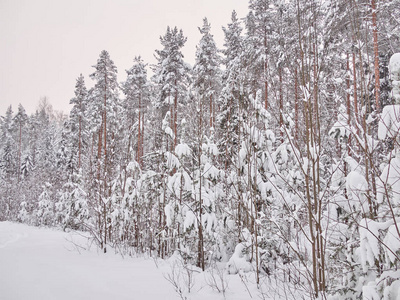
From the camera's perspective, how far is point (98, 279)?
4344 mm

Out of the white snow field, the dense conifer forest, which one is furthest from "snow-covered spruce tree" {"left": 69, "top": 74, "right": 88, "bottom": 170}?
the white snow field

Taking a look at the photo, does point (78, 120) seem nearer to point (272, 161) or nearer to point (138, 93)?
point (138, 93)

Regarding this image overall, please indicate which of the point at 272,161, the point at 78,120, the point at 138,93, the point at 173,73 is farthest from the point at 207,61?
the point at 272,161

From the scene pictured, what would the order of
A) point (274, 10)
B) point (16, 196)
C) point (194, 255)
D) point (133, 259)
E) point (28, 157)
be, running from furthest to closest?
1. point (28, 157)
2. point (16, 196)
3. point (274, 10)
4. point (133, 259)
5. point (194, 255)

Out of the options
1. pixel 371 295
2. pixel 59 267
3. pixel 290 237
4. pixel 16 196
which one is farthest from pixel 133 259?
pixel 16 196

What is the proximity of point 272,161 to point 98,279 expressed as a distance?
389cm

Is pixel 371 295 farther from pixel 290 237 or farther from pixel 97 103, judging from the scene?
pixel 97 103

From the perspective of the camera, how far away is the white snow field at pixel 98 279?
141 inches

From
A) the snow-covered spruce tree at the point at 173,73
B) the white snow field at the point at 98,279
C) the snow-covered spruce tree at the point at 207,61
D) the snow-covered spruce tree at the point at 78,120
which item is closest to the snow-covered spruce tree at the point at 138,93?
the snow-covered spruce tree at the point at 173,73

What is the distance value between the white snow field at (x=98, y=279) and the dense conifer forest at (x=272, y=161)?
1.97 ft

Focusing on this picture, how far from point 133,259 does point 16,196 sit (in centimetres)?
2316

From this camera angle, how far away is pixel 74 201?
10594 mm

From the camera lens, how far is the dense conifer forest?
2.35 meters

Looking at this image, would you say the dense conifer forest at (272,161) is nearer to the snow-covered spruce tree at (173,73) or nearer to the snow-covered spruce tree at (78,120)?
the snow-covered spruce tree at (173,73)
